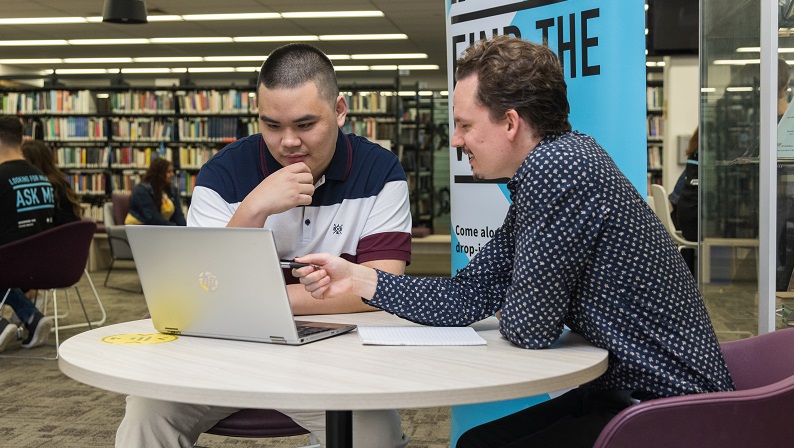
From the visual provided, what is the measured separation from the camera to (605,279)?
1.39m

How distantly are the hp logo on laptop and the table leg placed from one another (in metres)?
0.29

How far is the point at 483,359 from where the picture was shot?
133cm

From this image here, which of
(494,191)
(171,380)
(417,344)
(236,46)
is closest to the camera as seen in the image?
(171,380)

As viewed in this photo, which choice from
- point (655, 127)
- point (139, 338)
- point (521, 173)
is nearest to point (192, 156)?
point (655, 127)

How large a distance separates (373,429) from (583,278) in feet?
1.95

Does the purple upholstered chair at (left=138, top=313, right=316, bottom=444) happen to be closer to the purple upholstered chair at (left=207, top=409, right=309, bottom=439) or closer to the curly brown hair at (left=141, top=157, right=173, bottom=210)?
the purple upholstered chair at (left=207, top=409, right=309, bottom=439)

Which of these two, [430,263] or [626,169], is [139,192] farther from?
[626,169]

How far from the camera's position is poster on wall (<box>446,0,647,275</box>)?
2047 mm

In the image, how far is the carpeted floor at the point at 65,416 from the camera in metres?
3.25

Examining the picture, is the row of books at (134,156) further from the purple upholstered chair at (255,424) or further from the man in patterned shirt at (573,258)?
the man in patterned shirt at (573,258)

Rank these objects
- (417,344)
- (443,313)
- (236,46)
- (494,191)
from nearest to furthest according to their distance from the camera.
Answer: (417,344) < (443,313) < (494,191) < (236,46)

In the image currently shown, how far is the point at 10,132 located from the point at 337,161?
3.94m

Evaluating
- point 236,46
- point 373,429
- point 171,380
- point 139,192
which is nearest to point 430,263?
point 139,192

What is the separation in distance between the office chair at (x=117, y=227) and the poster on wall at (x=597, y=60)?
21.2ft
